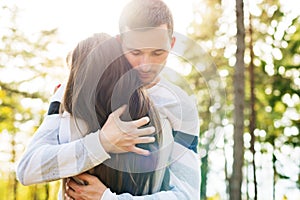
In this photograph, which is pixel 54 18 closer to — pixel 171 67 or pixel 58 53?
pixel 58 53

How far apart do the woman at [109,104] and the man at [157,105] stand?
0.12 feet

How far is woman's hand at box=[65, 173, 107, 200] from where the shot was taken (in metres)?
1.78

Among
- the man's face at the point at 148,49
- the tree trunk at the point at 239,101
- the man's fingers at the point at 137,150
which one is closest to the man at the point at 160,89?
the man's face at the point at 148,49

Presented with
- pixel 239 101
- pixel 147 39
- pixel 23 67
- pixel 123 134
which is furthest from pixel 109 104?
pixel 23 67

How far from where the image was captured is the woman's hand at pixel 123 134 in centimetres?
168

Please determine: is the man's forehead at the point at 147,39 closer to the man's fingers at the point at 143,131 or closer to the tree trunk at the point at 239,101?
the man's fingers at the point at 143,131

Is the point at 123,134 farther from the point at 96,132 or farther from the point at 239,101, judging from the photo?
the point at 239,101

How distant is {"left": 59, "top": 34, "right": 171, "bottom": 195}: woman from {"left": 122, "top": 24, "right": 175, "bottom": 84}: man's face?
1.3 inches

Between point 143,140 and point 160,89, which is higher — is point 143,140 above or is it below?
below

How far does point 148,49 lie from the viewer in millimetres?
1669

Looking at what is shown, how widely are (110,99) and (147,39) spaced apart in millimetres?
211

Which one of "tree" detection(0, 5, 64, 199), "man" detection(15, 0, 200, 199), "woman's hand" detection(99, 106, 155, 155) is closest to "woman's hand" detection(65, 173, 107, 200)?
"man" detection(15, 0, 200, 199)

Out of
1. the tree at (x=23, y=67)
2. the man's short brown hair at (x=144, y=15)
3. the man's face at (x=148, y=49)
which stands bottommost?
the tree at (x=23, y=67)

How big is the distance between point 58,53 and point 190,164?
5.23m
